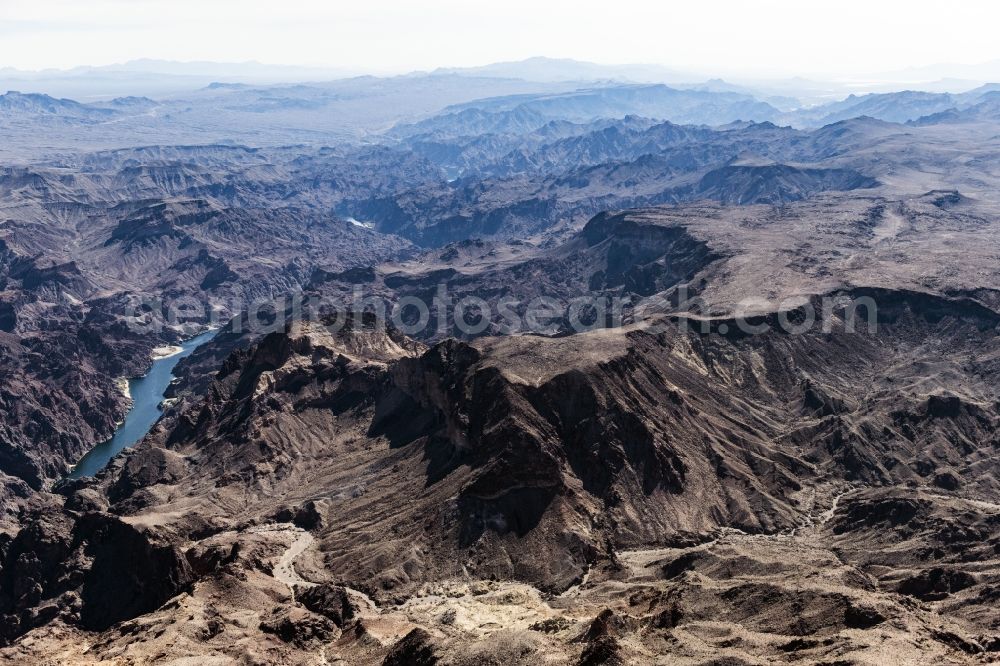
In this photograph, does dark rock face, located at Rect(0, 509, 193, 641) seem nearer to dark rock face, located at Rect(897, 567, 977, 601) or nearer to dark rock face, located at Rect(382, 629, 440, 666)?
dark rock face, located at Rect(382, 629, 440, 666)

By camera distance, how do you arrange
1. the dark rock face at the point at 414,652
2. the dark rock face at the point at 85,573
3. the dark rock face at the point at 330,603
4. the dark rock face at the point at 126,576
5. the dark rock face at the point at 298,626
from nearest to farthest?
the dark rock face at the point at 414,652 < the dark rock face at the point at 298,626 < the dark rock face at the point at 330,603 < the dark rock face at the point at 126,576 < the dark rock face at the point at 85,573

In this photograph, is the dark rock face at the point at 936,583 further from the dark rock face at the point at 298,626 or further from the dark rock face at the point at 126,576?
the dark rock face at the point at 126,576

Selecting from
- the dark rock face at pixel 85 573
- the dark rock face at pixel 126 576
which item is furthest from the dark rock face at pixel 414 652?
the dark rock face at pixel 85 573

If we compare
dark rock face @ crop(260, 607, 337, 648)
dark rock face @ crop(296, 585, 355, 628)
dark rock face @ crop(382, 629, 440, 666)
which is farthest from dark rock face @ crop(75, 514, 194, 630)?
dark rock face @ crop(382, 629, 440, 666)

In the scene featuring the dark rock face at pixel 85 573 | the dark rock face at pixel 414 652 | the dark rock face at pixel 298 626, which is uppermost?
the dark rock face at pixel 414 652

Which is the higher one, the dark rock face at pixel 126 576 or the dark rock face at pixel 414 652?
the dark rock face at pixel 414 652

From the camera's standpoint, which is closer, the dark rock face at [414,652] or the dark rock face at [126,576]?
the dark rock face at [414,652]

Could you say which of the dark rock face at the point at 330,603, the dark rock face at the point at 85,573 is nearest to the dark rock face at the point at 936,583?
the dark rock face at the point at 330,603

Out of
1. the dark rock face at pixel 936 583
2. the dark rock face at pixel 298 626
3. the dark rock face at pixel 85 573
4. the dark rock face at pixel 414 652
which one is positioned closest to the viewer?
the dark rock face at pixel 414 652

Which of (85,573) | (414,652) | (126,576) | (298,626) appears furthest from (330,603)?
(85,573)

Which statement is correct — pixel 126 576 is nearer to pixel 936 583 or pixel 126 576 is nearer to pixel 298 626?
pixel 298 626

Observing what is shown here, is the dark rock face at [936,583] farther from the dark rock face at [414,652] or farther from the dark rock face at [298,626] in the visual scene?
the dark rock face at [298,626]

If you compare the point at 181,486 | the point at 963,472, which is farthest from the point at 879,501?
the point at 181,486
